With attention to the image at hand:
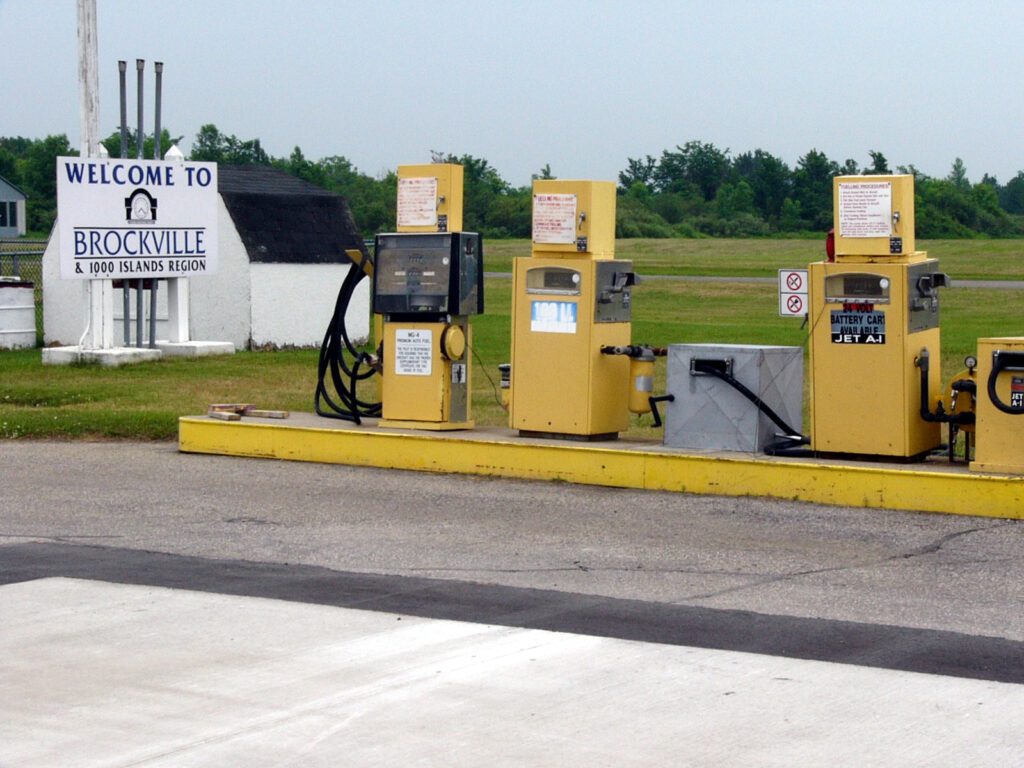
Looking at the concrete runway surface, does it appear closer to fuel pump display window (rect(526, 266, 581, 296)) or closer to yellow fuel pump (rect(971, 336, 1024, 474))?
yellow fuel pump (rect(971, 336, 1024, 474))

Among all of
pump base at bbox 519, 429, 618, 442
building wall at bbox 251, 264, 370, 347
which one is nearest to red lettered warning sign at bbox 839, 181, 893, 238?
pump base at bbox 519, 429, 618, 442

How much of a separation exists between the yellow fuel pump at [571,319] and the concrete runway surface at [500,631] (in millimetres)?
1055

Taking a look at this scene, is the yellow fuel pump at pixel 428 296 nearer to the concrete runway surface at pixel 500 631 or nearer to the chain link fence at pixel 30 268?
the concrete runway surface at pixel 500 631

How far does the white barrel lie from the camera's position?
75.3ft

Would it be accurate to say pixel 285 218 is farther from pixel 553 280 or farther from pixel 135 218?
pixel 553 280

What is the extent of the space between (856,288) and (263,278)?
44.7 feet

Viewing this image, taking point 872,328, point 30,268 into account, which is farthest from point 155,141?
point 30,268

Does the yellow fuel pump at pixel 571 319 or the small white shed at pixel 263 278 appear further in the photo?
the small white shed at pixel 263 278

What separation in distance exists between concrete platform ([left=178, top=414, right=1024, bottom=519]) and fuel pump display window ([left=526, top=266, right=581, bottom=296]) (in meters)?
1.21

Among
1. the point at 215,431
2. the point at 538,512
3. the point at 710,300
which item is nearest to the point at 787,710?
the point at 538,512

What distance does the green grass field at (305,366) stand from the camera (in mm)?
14211

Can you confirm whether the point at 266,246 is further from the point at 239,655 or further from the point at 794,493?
the point at 239,655

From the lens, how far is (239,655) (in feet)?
20.2

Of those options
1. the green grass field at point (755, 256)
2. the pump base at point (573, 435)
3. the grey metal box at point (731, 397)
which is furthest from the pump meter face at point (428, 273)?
the green grass field at point (755, 256)
